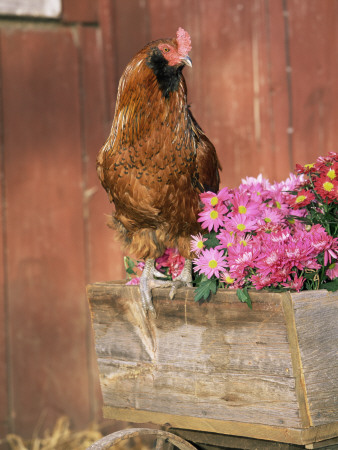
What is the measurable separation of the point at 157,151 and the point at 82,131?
1.44 meters

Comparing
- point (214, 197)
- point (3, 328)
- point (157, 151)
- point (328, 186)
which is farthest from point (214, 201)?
point (3, 328)

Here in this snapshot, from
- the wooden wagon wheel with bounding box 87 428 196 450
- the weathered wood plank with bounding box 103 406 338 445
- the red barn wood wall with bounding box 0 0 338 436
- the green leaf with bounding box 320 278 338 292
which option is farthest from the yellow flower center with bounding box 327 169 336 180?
→ the red barn wood wall with bounding box 0 0 338 436

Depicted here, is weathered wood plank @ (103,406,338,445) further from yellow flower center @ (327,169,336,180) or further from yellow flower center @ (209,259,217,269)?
yellow flower center @ (327,169,336,180)

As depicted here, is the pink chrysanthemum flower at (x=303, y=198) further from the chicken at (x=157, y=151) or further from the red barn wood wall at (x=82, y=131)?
the red barn wood wall at (x=82, y=131)

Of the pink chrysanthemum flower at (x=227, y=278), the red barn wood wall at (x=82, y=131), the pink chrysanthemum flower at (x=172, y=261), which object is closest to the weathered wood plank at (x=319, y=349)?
the pink chrysanthemum flower at (x=227, y=278)

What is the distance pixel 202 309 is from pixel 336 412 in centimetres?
45

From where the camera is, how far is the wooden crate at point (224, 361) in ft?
5.72

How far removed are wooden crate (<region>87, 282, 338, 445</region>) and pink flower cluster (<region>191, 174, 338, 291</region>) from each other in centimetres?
9

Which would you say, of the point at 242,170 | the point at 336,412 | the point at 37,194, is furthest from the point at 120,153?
the point at 242,170

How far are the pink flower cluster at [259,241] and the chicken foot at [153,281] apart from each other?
0.07 meters

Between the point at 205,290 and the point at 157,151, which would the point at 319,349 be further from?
the point at 157,151

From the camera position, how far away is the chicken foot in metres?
2.08

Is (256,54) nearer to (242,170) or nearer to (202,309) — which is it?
(242,170)

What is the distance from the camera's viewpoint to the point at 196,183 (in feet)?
7.00
